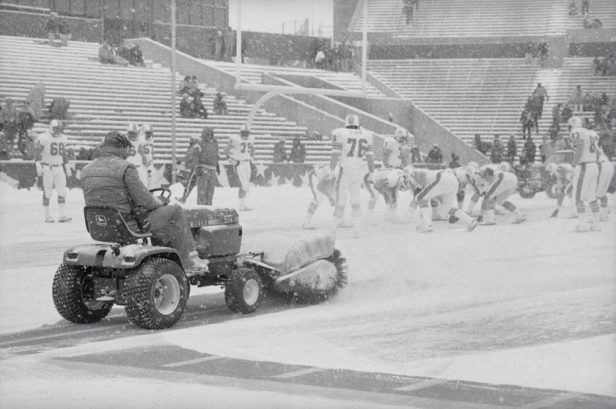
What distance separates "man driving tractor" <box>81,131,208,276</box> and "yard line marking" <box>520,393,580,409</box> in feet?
9.73

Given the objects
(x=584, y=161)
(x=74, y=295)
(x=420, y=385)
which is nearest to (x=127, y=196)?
(x=74, y=295)

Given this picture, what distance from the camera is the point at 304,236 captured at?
27.1 ft

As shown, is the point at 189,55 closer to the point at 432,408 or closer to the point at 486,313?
the point at 486,313

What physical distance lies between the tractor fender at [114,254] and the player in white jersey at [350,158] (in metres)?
6.68

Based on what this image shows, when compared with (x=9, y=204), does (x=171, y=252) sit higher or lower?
higher

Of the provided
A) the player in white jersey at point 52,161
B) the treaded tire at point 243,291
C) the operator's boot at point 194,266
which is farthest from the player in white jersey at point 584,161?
the operator's boot at point 194,266

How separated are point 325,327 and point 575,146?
757 centimetres

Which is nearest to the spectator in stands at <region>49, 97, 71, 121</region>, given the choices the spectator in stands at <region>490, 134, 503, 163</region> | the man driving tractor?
the spectator in stands at <region>490, 134, 503, 163</region>

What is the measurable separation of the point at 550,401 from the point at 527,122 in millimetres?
23284

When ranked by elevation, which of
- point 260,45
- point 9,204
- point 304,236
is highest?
point 260,45

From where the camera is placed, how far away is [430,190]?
1410cm

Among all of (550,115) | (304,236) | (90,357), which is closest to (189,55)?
(550,115)

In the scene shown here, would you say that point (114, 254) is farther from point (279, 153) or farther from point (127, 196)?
point (279, 153)

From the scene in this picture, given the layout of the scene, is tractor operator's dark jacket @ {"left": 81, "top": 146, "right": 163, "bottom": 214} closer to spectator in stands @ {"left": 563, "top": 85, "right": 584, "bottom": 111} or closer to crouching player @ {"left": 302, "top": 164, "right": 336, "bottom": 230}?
crouching player @ {"left": 302, "top": 164, "right": 336, "bottom": 230}
